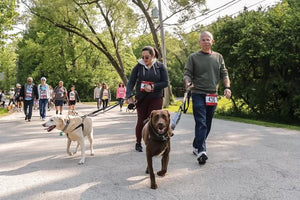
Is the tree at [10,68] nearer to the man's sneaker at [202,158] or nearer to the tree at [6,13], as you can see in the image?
the tree at [6,13]

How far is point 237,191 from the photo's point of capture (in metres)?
3.34

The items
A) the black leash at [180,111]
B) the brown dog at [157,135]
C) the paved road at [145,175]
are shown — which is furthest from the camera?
the black leash at [180,111]

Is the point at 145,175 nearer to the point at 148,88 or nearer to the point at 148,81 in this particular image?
the point at 148,88

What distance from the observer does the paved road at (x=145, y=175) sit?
330 centimetres

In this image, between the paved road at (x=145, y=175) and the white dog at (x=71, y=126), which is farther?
the white dog at (x=71, y=126)

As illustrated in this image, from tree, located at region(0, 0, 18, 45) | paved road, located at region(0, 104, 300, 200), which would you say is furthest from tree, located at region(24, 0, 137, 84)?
paved road, located at region(0, 104, 300, 200)

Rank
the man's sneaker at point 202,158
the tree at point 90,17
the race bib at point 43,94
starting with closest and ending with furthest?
the man's sneaker at point 202,158 → the race bib at point 43,94 → the tree at point 90,17

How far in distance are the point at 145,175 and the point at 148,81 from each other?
5.89 feet

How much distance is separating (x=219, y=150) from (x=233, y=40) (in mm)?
10301

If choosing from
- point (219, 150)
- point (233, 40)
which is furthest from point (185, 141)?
point (233, 40)

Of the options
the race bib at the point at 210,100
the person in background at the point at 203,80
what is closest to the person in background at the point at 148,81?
the person in background at the point at 203,80

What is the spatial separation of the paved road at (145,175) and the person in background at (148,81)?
93 centimetres

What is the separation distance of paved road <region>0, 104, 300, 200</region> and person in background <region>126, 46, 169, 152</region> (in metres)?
0.93

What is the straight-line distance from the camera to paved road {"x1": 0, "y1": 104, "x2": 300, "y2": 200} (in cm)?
330
